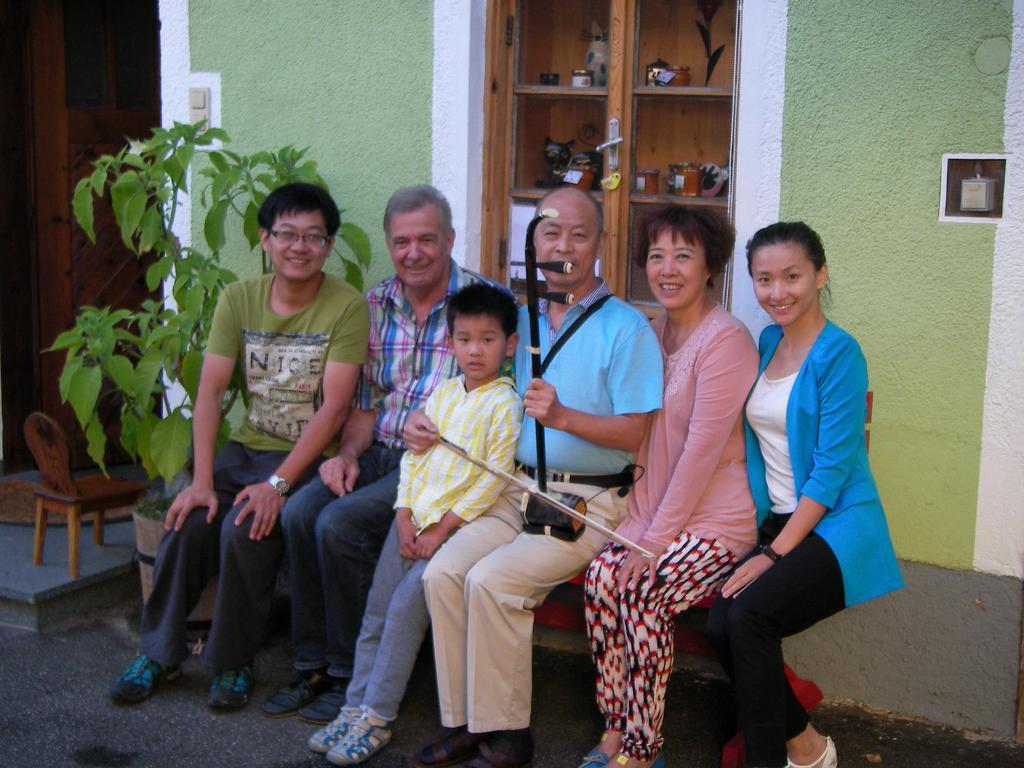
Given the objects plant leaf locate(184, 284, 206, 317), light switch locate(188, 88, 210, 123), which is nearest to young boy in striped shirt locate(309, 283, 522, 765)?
plant leaf locate(184, 284, 206, 317)

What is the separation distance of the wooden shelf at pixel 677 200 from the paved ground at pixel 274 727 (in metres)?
1.59

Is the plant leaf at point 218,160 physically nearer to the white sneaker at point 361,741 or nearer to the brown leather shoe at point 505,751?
the white sneaker at point 361,741

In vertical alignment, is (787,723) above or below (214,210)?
below

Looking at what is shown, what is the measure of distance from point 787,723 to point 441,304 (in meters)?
1.64

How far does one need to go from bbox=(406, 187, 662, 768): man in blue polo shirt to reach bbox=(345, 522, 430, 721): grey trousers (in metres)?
0.10

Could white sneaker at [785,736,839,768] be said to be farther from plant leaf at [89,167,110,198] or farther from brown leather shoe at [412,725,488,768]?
plant leaf at [89,167,110,198]

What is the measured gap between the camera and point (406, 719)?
3.51m

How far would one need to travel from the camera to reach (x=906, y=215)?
3.42 m

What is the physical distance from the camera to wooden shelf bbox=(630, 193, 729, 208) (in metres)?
3.92

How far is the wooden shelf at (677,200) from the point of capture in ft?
12.9

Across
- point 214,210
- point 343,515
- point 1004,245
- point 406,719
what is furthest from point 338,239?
point 1004,245

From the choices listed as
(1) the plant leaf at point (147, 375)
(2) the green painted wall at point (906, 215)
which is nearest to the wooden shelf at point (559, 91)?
(2) the green painted wall at point (906, 215)

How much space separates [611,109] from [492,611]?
1.84m

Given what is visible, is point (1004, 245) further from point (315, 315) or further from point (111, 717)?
point (111, 717)
